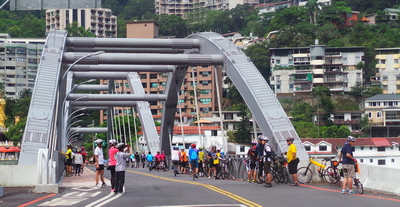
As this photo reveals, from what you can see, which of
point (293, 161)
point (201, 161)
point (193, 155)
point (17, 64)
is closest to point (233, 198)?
point (293, 161)

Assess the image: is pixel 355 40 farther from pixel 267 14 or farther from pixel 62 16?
pixel 62 16

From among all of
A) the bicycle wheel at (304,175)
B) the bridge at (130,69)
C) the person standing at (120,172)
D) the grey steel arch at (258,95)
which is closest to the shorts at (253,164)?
the bicycle wheel at (304,175)

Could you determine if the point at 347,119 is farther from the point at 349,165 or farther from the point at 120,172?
the point at 120,172

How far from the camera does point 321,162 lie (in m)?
22.4

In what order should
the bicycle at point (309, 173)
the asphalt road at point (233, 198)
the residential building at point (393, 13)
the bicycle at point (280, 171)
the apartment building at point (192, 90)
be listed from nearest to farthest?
the asphalt road at point (233, 198)
the bicycle at point (309, 173)
the bicycle at point (280, 171)
the apartment building at point (192, 90)
the residential building at point (393, 13)

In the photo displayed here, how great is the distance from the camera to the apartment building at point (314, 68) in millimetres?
132488

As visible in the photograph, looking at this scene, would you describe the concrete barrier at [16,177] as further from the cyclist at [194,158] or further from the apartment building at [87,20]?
the apartment building at [87,20]

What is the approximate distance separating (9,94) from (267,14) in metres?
70.6

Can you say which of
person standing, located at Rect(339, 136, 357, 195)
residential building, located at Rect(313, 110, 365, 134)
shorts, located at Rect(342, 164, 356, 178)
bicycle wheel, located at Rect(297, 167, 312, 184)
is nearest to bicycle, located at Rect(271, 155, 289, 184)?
bicycle wheel, located at Rect(297, 167, 312, 184)

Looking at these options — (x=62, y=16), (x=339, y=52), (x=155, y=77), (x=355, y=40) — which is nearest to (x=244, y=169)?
(x=155, y=77)

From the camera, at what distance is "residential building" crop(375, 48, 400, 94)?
13350 cm

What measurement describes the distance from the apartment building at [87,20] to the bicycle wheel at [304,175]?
15582cm

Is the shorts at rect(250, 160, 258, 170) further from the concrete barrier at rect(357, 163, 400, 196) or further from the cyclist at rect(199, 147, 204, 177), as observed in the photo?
the cyclist at rect(199, 147, 204, 177)

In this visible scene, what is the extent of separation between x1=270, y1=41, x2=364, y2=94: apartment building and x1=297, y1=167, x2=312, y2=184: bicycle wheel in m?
110
